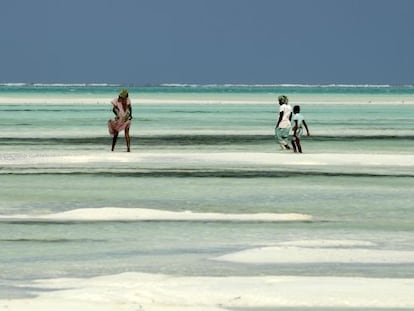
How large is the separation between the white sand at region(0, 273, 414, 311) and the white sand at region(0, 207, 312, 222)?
440 cm

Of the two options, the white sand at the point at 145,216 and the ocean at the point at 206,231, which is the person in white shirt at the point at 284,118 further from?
the white sand at the point at 145,216

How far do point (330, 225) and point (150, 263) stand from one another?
3.60 metres

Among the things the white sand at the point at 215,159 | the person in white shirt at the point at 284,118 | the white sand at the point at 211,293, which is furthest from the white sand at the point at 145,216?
the person in white shirt at the point at 284,118

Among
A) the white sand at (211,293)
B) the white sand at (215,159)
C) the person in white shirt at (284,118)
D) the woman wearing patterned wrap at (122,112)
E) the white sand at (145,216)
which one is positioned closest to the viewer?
the white sand at (211,293)

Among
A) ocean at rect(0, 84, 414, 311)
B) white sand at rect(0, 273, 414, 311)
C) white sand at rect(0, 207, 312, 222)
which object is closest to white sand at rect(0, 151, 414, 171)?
ocean at rect(0, 84, 414, 311)

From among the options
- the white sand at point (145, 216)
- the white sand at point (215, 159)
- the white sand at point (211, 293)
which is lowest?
the white sand at point (215, 159)

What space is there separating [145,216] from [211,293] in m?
5.51

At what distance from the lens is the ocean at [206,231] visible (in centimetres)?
1011

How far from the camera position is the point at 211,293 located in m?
10.1

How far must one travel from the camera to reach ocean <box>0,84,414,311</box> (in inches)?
398

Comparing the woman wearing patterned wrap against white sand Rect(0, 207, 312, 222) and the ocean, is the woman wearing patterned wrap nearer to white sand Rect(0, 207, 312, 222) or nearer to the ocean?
the ocean

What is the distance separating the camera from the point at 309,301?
9.81 metres

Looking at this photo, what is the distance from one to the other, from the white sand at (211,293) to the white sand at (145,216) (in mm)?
4400

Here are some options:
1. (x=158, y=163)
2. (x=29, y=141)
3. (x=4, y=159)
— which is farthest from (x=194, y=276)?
(x=29, y=141)
